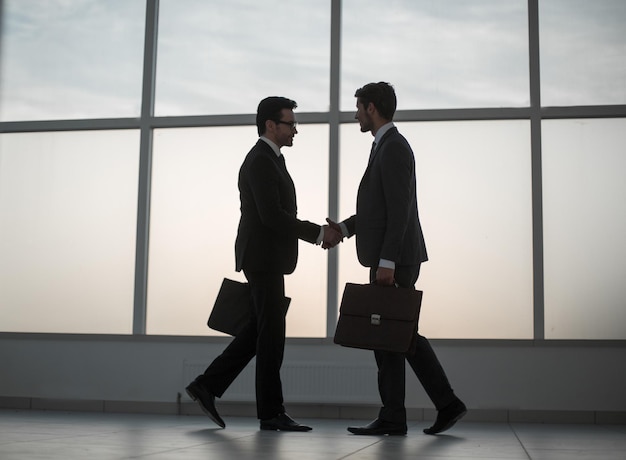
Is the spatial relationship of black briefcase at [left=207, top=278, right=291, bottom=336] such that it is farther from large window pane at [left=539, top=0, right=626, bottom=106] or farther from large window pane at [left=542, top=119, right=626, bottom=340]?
large window pane at [left=539, top=0, right=626, bottom=106]

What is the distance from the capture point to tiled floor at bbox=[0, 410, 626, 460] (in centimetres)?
262

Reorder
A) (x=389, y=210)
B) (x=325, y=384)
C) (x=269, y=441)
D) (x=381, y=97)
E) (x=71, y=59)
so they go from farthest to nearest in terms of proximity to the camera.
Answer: (x=71, y=59) < (x=325, y=384) < (x=381, y=97) < (x=389, y=210) < (x=269, y=441)

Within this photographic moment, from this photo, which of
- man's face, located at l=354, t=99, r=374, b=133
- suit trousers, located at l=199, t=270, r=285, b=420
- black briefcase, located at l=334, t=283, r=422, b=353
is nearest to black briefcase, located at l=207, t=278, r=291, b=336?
suit trousers, located at l=199, t=270, r=285, b=420

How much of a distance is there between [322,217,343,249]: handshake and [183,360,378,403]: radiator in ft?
3.87

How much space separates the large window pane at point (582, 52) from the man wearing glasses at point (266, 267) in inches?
76.6

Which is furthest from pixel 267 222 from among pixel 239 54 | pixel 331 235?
pixel 239 54

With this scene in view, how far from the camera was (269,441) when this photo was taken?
10.1ft

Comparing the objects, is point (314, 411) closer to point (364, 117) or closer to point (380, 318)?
point (380, 318)

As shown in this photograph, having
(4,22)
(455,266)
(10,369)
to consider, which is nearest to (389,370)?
(455,266)

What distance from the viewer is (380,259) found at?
343 cm

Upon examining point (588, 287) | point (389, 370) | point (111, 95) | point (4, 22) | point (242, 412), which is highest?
point (4, 22)

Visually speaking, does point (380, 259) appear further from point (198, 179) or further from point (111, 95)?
point (111, 95)

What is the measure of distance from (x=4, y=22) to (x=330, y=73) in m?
2.14

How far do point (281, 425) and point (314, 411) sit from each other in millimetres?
1259
